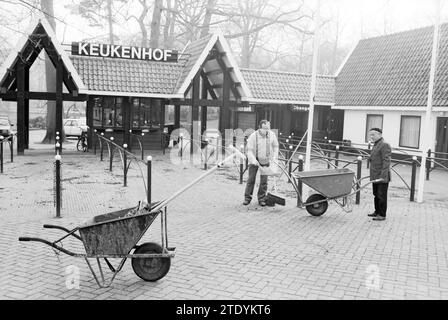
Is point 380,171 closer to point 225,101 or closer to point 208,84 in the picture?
point 225,101

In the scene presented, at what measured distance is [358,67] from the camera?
87.6ft

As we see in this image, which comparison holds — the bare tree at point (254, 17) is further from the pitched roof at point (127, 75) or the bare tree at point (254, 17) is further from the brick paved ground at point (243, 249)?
the brick paved ground at point (243, 249)

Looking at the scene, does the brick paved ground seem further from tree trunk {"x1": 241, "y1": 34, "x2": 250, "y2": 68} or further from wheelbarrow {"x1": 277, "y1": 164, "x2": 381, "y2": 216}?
tree trunk {"x1": 241, "y1": 34, "x2": 250, "y2": 68}

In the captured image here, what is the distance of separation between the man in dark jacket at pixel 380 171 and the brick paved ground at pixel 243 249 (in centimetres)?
33

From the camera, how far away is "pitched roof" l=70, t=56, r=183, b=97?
21.4 metres

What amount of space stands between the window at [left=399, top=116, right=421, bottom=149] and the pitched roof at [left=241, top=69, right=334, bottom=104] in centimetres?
499

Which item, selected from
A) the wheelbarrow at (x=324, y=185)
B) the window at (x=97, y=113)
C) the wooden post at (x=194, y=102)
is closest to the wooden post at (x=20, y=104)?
the window at (x=97, y=113)

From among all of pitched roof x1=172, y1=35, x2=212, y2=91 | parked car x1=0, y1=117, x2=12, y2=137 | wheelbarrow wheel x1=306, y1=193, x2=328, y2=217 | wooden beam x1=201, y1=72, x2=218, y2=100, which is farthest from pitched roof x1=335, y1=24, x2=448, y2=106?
parked car x1=0, y1=117, x2=12, y2=137

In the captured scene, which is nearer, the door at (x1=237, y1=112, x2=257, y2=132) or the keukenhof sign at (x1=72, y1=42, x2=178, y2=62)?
the keukenhof sign at (x1=72, y1=42, x2=178, y2=62)

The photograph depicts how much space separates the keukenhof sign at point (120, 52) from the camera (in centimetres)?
2164

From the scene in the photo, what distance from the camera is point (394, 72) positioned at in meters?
23.6

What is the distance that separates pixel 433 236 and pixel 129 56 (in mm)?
17162
